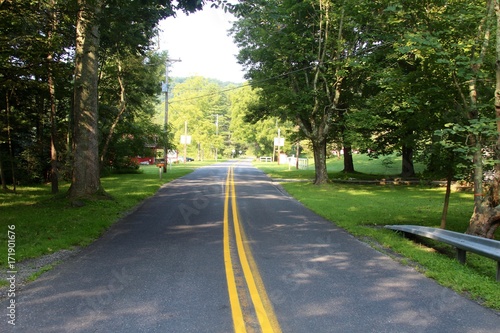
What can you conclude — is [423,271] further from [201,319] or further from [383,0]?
[383,0]

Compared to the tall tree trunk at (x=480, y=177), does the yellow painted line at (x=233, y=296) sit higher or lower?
lower

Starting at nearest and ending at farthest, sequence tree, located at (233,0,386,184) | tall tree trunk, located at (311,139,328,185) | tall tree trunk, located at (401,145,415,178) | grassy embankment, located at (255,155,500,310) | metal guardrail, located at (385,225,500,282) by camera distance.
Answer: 1. grassy embankment, located at (255,155,500,310)
2. metal guardrail, located at (385,225,500,282)
3. tree, located at (233,0,386,184)
4. tall tree trunk, located at (311,139,328,185)
5. tall tree trunk, located at (401,145,415,178)

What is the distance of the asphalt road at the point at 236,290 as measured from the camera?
420cm

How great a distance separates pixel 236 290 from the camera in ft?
17.1

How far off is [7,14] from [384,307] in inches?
414

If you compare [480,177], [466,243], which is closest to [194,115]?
[480,177]

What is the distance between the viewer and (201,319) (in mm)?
4270

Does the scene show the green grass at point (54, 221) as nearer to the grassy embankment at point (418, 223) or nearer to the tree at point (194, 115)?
the grassy embankment at point (418, 223)

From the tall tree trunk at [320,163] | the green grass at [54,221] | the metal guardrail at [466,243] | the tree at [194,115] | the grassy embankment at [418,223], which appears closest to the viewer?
the grassy embankment at [418,223]

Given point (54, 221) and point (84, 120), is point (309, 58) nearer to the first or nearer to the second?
point (84, 120)

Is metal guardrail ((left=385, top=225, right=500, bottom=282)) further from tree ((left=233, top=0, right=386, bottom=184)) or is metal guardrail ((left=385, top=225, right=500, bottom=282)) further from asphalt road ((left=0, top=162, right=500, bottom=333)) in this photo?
tree ((left=233, top=0, right=386, bottom=184))

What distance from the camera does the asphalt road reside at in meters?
4.20

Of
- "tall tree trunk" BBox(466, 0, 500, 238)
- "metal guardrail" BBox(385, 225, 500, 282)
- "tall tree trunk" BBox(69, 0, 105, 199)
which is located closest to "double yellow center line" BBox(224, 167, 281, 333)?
"metal guardrail" BBox(385, 225, 500, 282)

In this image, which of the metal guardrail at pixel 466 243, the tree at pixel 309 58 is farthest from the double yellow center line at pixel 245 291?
the tree at pixel 309 58
